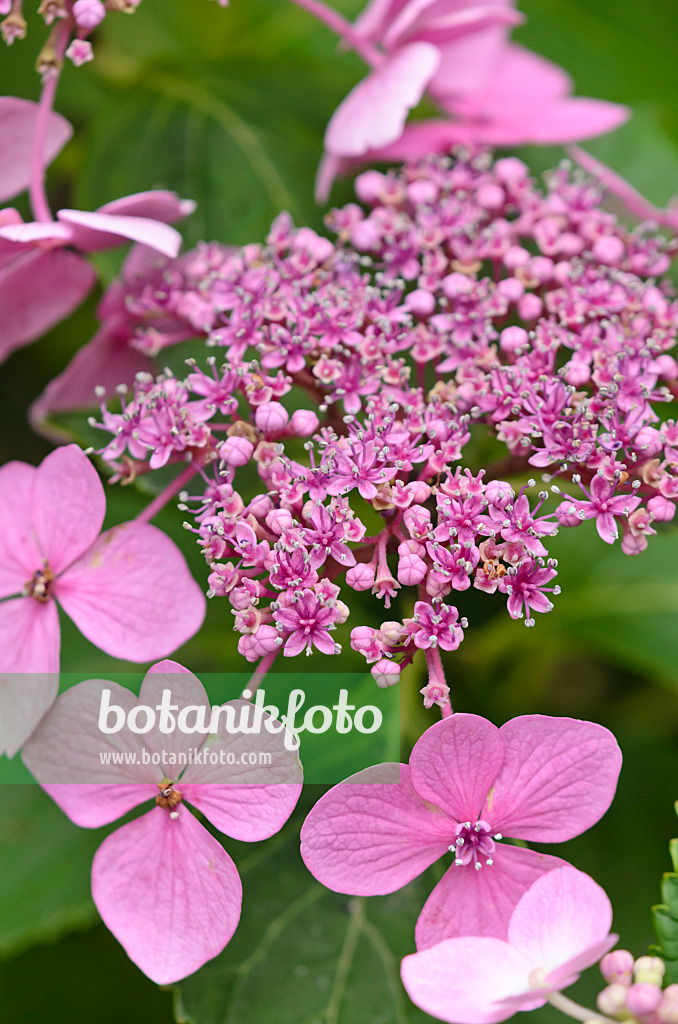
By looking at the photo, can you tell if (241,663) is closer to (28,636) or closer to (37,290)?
(28,636)

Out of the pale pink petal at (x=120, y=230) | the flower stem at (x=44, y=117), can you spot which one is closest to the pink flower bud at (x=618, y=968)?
the pale pink petal at (x=120, y=230)

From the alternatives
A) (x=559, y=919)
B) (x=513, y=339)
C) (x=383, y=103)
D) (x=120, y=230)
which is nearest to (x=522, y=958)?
(x=559, y=919)

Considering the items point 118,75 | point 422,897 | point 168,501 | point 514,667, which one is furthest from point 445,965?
point 118,75

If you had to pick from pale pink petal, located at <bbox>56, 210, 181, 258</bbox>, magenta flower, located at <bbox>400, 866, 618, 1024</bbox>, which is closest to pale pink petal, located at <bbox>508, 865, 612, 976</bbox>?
magenta flower, located at <bbox>400, 866, 618, 1024</bbox>

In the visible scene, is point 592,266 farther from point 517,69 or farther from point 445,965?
point 445,965

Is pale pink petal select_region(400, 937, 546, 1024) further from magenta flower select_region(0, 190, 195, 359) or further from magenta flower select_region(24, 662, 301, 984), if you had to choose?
magenta flower select_region(0, 190, 195, 359)

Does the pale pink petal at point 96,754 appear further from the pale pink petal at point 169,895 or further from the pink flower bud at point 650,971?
the pink flower bud at point 650,971
